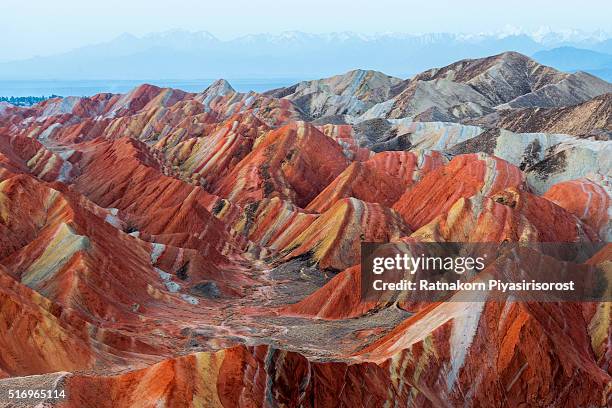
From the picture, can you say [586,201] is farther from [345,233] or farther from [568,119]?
[568,119]

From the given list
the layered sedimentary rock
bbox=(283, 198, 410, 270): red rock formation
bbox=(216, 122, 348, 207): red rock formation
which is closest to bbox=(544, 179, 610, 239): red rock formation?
bbox=(283, 198, 410, 270): red rock formation

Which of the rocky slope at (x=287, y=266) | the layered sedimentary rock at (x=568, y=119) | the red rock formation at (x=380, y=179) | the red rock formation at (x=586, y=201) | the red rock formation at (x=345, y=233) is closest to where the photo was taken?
the rocky slope at (x=287, y=266)

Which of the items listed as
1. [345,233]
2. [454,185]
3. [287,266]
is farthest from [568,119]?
[287,266]

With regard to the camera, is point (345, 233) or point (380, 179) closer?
point (345, 233)

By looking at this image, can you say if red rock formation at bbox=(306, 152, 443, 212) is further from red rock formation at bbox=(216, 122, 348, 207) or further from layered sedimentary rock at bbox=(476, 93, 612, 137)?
layered sedimentary rock at bbox=(476, 93, 612, 137)

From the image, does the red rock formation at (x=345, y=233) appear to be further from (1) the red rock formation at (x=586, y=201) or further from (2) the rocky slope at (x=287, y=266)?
(1) the red rock formation at (x=586, y=201)

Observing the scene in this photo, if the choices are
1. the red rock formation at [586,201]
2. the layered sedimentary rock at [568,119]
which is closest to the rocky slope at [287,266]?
the red rock formation at [586,201]

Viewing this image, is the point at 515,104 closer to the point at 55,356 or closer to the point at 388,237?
the point at 388,237

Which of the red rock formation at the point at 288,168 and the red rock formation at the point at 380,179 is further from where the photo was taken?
the red rock formation at the point at 288,168

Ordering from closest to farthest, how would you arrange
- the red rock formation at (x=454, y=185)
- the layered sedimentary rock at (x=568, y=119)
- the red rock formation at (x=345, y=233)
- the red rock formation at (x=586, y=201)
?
1. the red rock formation at (x=586, y=201)
2. the red rock formation at (x=345, y=233)
3. the red rock formation at (x=454, y=185)
4. the layered sedimentary rock at (x=568, y=119)
